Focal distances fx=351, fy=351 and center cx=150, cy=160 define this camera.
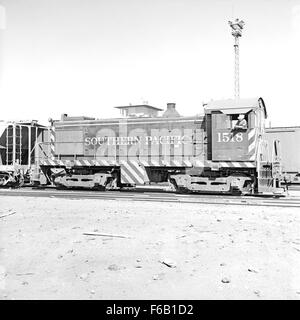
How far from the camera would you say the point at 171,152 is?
44.2 feet

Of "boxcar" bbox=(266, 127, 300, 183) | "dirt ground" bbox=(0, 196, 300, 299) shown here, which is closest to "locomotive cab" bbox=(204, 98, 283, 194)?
"dirt ground" bbox=(0, 196, 300, 299)

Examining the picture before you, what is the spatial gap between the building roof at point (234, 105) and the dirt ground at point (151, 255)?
4947 millimetres

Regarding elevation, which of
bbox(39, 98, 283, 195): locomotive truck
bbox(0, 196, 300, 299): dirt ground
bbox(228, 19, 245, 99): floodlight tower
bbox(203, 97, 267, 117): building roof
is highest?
bbox(228, 19, 245, 99): floodlight tower

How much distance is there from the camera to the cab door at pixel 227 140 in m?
12.3

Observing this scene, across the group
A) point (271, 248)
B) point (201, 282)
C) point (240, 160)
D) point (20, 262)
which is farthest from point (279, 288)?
point (240, 160)

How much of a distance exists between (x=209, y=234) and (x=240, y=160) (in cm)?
667

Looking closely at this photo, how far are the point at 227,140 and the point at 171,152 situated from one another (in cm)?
223

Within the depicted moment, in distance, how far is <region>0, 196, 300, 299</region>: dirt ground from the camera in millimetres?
3713

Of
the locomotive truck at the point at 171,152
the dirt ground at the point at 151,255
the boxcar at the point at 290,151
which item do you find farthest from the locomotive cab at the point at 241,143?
the boxcar at the point at 290,151

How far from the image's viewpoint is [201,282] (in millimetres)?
3885

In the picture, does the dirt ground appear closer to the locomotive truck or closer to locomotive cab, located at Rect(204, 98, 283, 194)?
locomotive cab, located at Rect(204, 98, 283, 194)

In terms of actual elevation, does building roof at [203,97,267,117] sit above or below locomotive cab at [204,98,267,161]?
above

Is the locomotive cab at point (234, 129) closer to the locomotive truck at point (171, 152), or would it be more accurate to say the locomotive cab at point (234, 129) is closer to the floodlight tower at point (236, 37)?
the locomotive truck at point (171, 152)
